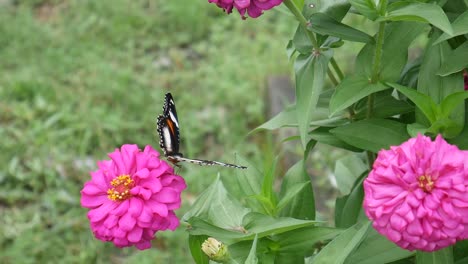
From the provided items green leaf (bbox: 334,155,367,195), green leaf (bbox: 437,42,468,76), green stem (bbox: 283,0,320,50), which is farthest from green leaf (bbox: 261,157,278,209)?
green leaf (bbox: 334,155,367,195)

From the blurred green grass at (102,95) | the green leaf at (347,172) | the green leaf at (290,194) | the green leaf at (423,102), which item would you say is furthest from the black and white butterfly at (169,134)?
the blurred green grass at (102,95)

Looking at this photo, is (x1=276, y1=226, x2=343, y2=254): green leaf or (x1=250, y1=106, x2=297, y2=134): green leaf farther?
(x1=250, y1=106, x2=297, y2=134): green leaf

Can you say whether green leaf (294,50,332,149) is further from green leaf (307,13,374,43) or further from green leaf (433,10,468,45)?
green leaf (433,10,468,45)

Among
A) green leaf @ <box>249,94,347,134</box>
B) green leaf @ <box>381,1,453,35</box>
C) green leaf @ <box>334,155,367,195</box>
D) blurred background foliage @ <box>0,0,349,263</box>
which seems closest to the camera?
green leaf @ <box>381,1,453,35</box>

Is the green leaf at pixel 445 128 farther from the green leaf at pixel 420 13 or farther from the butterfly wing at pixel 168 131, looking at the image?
the butterfly wing at pixel 168 131

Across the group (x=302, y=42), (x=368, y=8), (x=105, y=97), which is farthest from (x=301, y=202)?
(x=105, y=97)

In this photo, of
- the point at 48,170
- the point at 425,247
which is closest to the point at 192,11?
the point at 48,170
